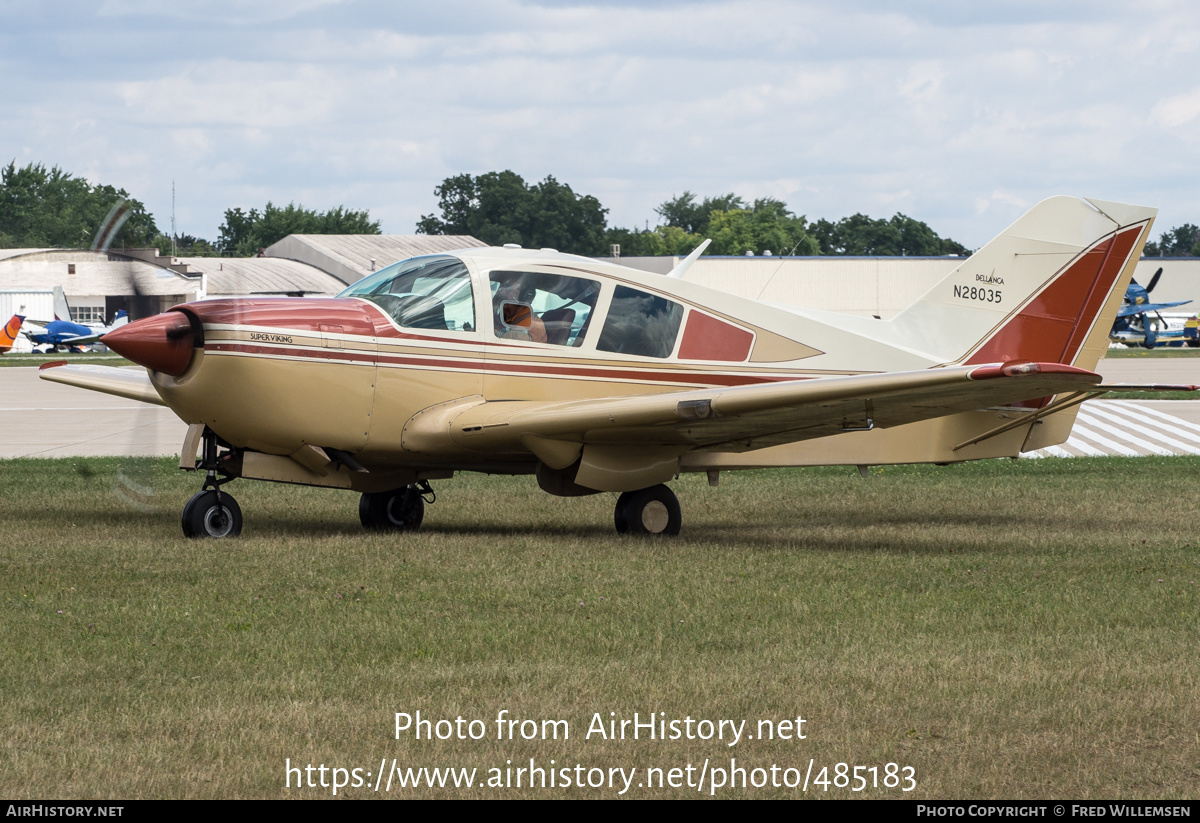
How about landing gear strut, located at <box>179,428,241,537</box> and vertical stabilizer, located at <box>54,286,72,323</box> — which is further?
vertical stabilizer, located at <box>54,286,72,323</box>

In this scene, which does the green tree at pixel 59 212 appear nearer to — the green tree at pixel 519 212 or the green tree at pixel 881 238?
the green tree at pixel 519 212

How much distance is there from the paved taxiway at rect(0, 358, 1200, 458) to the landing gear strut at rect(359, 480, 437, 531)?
150 inches

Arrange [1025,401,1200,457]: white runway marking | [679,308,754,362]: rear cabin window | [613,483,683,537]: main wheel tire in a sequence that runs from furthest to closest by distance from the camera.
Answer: [1025,401,1200,457]: white runway marking < [679,308,754,362]: rear cabin window < [613,483,683,537]: main wheel tire

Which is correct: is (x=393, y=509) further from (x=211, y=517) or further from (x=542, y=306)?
(x=542, y=306)

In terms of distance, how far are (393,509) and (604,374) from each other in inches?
95.3

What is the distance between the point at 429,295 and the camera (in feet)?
35.2

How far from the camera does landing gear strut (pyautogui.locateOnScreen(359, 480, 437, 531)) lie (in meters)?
11.9

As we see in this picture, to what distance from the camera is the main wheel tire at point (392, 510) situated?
1188 cm

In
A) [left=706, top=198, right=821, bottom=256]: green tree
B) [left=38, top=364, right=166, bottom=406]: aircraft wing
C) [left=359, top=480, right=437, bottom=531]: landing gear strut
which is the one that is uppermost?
[left=706, top=198, right=821, bottom=256]: green tree

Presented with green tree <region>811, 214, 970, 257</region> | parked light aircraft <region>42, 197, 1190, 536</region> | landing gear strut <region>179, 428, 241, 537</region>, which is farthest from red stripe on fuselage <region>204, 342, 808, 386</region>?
green tree <region>811, 214, 970, 257</region>

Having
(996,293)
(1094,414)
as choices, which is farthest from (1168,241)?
(996,293)

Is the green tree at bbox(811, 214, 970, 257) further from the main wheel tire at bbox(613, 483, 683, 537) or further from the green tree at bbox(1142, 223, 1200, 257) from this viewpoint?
the main wheel tire at bbox(613, 483, 683, 537)
